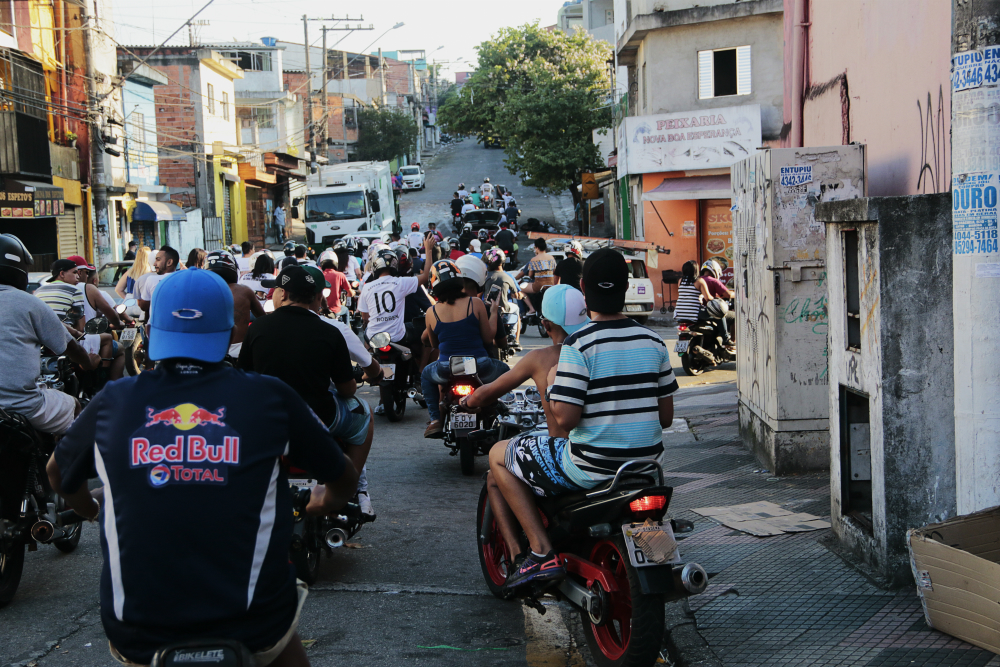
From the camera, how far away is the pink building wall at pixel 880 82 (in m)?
6.29

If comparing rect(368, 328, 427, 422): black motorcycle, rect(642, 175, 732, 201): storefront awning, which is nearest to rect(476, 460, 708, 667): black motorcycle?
rect(368, 328, 427, 422): black motorcycle

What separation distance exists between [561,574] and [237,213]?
45.6 m

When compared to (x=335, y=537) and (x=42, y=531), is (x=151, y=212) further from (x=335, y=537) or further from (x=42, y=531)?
(x=335, y=537)

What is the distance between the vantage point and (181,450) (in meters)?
2.34

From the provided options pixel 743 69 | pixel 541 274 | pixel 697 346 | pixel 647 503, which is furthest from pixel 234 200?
pixel 647 503

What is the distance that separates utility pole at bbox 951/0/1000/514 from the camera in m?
3.88

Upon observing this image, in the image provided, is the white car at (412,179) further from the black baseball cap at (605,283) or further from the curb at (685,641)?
the black baseball cap at (605,283)

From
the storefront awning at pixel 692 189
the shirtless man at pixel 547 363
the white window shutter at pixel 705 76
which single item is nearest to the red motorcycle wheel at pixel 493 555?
the shirtless man at pixel 547 363

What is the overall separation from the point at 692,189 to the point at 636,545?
2327cm

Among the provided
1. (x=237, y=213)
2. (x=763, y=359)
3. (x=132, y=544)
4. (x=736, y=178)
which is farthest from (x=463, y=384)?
(x=237, y=213)

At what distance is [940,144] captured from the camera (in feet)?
20.5

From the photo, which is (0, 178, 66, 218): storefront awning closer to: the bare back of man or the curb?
the bare back of man

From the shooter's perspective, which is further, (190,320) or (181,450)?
(190,320)

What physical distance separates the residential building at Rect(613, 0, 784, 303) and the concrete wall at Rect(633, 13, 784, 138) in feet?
0.09
